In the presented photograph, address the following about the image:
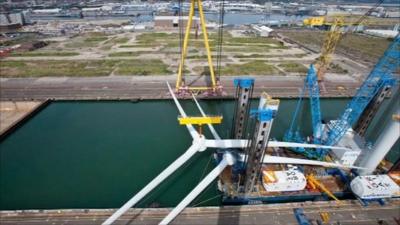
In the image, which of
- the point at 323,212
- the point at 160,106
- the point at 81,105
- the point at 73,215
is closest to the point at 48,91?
the point at 81,105

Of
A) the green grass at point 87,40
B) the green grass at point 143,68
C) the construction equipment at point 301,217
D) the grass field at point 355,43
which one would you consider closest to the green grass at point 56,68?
the green grass at point 143,68

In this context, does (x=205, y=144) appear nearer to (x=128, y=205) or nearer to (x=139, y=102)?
(x=128, y=205)

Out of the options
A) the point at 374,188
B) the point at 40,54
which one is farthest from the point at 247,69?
the point at 40,54

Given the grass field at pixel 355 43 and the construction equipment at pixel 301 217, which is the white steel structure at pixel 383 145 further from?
the grass field at pixel 355 43

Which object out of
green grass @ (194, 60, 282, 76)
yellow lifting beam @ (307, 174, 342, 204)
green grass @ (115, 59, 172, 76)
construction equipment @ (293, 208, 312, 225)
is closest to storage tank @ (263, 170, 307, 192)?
yellow lifting beam @ (307, 174, 342, 204)

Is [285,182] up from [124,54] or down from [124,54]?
up

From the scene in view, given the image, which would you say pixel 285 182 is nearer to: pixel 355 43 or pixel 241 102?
pixel 241 102

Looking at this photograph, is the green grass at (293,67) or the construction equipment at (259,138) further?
the green grass at (293,67)
